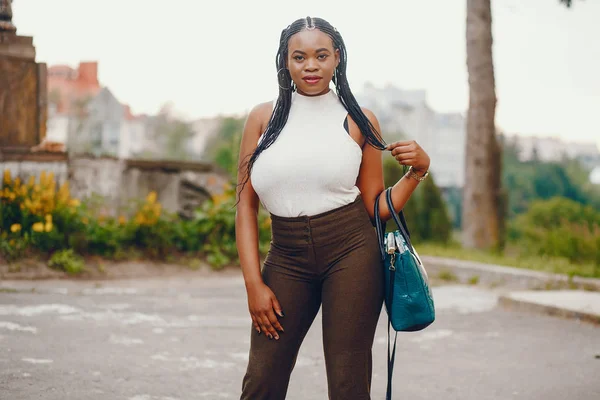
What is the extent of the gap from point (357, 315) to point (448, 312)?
16.7 feet

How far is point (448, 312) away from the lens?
780cm

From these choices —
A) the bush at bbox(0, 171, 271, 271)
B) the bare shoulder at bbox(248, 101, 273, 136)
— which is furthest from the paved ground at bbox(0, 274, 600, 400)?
the bare shoulder at bbox(248, 101, 273, 136)

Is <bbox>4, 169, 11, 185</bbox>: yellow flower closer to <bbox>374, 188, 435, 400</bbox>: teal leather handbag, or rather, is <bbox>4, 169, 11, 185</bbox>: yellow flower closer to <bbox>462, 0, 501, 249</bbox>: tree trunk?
<bbox>374, 188, 435, 400</bbox>: teal leather handbag

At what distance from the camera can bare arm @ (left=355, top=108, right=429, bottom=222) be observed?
10.1 ft

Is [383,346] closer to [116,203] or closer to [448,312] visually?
[448,312]

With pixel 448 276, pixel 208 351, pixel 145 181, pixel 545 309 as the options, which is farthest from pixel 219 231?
pixel 208 351

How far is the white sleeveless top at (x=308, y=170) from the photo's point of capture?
117 inches

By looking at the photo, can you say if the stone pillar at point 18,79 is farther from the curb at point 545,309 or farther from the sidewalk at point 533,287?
the curb at point 545,309

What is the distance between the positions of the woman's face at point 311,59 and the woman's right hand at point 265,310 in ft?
2.55

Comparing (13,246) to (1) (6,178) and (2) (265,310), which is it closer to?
(1) (6,178)

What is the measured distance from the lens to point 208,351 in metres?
5.68

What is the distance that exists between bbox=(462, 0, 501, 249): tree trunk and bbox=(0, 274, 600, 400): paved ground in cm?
592

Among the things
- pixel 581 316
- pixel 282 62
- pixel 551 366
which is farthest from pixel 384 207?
pixel 581 316

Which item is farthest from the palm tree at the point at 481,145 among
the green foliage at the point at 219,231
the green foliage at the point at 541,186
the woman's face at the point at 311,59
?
the green foliage at the point at 541,186
